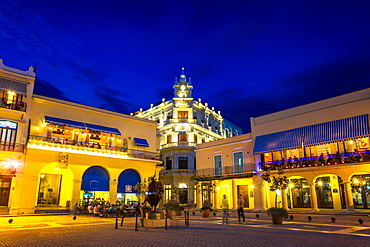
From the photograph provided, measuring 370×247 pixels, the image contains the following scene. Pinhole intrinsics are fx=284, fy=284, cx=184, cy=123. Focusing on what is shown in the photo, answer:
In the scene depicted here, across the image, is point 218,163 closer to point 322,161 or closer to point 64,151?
point 322,161

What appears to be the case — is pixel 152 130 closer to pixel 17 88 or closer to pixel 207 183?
pixel 207 183

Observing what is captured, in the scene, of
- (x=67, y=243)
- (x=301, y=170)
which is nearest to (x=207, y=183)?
(x=301, y=170)

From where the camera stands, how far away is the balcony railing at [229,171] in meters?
29.6

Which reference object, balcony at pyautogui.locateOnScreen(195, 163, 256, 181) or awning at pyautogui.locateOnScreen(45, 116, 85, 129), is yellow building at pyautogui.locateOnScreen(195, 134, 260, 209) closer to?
Result: balcony at pyautogui.locateOnScreen(195, 163, 256, 181)

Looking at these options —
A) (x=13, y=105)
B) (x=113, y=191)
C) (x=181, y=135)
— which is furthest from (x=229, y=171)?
(x=13, y=105)

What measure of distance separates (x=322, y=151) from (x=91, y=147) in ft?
70.2

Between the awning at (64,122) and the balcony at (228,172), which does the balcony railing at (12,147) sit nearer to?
the awning at (64,122)

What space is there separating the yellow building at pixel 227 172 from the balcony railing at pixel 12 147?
18.6m

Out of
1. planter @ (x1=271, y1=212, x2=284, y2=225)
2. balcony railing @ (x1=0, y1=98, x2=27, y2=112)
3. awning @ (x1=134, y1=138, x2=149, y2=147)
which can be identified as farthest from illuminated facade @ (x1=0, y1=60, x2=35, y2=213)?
planter @ (x1=271, y1=212, x2=284, y2=225)

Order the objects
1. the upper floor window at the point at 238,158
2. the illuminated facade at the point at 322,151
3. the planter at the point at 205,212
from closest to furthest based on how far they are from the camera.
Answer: the planter at the point at 205,212
the illuminated facade at the point at 322,151
the upper floor window at the point at 238,158

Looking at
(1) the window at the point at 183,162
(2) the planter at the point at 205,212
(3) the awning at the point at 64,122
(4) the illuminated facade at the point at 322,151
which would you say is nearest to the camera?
(2) the planter at the point at 205,212

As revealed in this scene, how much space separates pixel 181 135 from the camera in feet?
144

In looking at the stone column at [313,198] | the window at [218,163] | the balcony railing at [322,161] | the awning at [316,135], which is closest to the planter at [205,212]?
the balcony railing at [322,161]

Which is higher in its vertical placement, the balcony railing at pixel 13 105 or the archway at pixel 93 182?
the balcony railing at pixel 13 105
